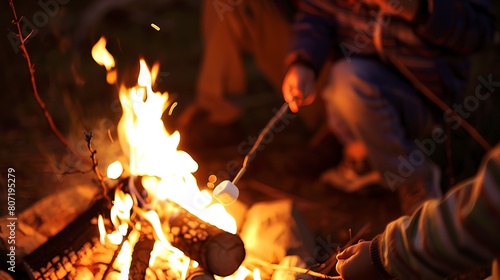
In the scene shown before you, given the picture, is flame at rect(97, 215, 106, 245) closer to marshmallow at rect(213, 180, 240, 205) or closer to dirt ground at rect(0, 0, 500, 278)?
marshmallow at rect(213, 180, 240, 205)

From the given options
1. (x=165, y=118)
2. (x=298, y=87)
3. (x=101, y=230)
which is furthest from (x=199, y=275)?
(x=165, y=118)

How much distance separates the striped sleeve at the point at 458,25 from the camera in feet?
8.19

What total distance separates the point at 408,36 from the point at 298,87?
53 centimetres

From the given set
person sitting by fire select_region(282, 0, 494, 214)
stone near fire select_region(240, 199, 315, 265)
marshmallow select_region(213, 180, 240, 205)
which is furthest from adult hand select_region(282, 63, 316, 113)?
marshmallow select_region(213, 180, 240, 205)

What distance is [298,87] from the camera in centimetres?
263

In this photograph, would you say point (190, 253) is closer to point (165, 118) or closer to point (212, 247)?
point (212, 247)

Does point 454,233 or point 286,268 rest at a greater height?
point 454,233

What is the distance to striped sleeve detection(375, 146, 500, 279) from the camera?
3.88ft

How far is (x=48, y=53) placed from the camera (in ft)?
14.5

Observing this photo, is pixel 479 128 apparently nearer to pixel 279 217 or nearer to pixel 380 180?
pixel 380 180

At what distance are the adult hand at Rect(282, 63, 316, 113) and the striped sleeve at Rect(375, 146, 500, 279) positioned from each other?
3.85ft

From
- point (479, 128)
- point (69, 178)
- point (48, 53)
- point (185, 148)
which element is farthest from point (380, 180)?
point (48, 53)

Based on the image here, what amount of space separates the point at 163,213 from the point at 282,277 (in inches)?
16.2

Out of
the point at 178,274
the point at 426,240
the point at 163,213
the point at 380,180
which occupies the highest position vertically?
the point at 426,240
